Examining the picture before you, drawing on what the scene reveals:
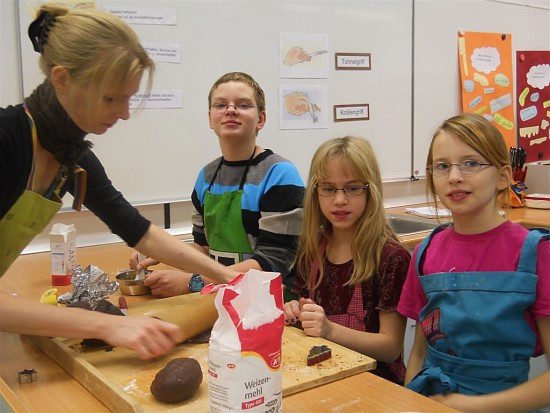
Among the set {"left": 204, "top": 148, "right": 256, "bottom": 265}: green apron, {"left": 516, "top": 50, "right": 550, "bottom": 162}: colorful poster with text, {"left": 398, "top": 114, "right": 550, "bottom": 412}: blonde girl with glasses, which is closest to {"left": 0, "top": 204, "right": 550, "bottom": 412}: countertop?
{"left": 398, "top": 114, "right": 550, "bottom": 412}: blonde girl with glasses

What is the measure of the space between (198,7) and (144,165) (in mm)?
670

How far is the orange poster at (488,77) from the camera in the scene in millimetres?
3035

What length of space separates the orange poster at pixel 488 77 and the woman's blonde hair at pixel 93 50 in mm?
2486

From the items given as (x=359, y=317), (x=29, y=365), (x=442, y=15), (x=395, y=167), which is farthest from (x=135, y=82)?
(x=442, y=15)

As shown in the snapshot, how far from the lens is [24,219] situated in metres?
1.04

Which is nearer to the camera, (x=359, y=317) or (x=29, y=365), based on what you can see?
(x=29, y=365)

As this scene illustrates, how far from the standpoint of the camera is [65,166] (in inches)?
42.1

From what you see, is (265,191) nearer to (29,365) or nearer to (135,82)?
(135,82)

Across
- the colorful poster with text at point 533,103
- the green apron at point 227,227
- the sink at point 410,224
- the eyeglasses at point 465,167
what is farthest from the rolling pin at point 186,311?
the colorful poster with text at point 533,103

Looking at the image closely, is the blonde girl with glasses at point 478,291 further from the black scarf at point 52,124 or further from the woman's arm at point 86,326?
the black scarf at point 52,124

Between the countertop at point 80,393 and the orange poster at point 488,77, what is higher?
the orange poster at point 488,77

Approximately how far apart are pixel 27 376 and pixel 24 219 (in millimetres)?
301

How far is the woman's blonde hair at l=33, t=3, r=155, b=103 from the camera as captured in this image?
0.93 m

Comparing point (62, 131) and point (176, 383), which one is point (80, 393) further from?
point (62, 131)
